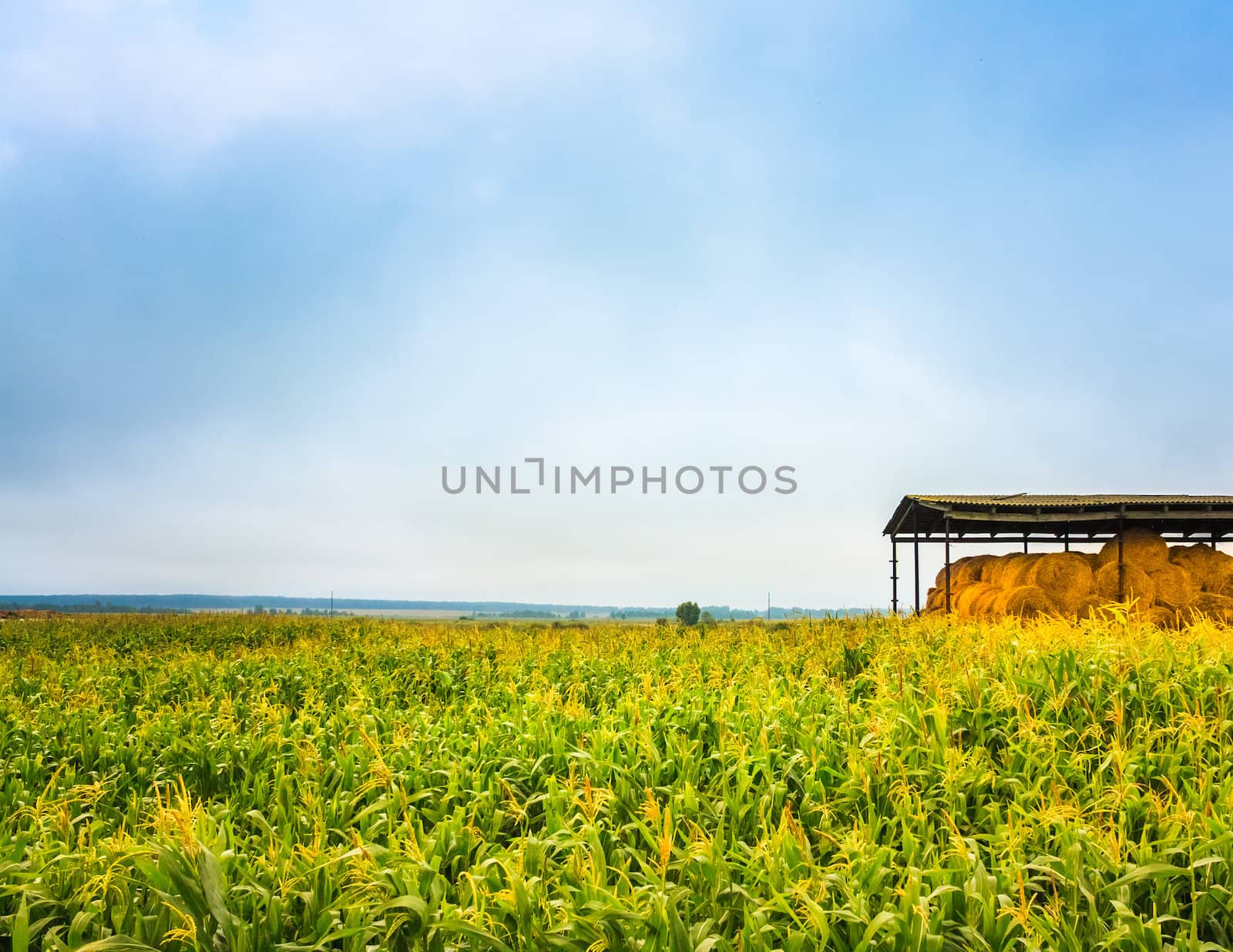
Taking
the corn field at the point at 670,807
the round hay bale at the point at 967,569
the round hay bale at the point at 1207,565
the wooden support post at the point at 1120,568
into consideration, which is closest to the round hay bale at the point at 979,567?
the round hay bale at the point at 967,569

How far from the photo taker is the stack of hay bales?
1409 cm

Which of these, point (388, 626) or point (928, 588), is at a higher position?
point (928, 588)

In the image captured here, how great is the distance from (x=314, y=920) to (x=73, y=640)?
18.7 m

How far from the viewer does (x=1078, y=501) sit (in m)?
15.0

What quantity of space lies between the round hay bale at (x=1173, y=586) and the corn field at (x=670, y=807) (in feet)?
20.7

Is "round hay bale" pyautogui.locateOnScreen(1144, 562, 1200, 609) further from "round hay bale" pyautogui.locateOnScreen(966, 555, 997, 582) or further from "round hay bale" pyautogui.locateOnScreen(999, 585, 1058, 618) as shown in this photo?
"round hay bale" pyautogui.locateOnScreen(966, 555, 997, 582)

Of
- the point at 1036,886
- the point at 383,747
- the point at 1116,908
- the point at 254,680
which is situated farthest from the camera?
the point at 254,680

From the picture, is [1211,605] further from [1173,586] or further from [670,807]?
[670,807]

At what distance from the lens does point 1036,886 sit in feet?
12.2

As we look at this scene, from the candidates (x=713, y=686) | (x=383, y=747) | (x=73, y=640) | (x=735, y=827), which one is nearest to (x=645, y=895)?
(x=735, y=827)

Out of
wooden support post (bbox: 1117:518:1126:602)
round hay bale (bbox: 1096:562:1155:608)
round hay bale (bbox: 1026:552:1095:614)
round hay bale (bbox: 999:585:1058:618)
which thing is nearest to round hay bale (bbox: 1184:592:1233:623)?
round hay bale (bbox: 1096:562:1155:608)

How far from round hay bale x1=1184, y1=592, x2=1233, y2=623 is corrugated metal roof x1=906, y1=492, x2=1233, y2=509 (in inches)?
69.4

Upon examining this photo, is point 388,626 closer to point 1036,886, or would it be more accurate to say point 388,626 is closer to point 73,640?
point 73,640

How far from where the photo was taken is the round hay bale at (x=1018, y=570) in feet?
48.4
